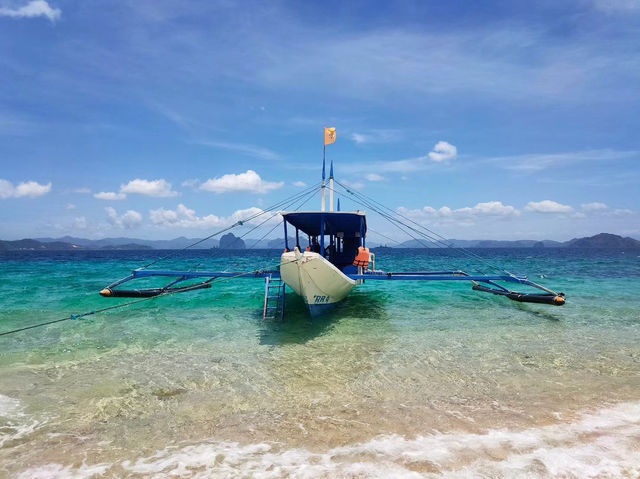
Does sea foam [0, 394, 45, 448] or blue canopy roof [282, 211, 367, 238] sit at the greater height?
blue canopy roof [282, 211, 367, 238]

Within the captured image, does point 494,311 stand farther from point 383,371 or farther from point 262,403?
point 262,403

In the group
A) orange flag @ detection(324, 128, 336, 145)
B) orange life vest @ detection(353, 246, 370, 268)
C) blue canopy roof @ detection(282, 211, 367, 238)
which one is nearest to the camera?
blue canopy roof @ detection(282, 211, 367, 238)

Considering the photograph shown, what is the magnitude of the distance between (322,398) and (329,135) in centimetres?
1167

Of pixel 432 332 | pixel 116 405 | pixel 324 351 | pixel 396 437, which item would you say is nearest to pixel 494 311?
pixel 432 332

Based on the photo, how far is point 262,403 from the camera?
632 centimetres

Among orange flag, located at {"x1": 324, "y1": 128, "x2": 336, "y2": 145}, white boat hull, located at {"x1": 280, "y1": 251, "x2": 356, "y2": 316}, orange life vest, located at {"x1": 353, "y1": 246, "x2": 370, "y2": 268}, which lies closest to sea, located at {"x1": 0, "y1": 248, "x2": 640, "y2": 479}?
white boat hull, located at {"x1": 280, "y1": 251, "x2": 356, "y2": 316}

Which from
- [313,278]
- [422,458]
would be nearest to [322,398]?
[422,458]

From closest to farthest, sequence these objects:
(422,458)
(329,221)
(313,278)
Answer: (422,458) → (313,278) → (329,221)

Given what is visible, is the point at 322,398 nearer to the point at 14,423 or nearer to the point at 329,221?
the point at 14,423

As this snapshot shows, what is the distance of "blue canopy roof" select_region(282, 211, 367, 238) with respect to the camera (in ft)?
42.4

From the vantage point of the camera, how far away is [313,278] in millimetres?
11555

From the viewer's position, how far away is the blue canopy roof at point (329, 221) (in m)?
12.9

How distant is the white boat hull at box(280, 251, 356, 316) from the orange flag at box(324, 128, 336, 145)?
581 centimetres

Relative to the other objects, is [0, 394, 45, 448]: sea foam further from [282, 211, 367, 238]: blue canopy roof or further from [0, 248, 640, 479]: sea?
[282, 211, 367, 238]: blue canopy roof
